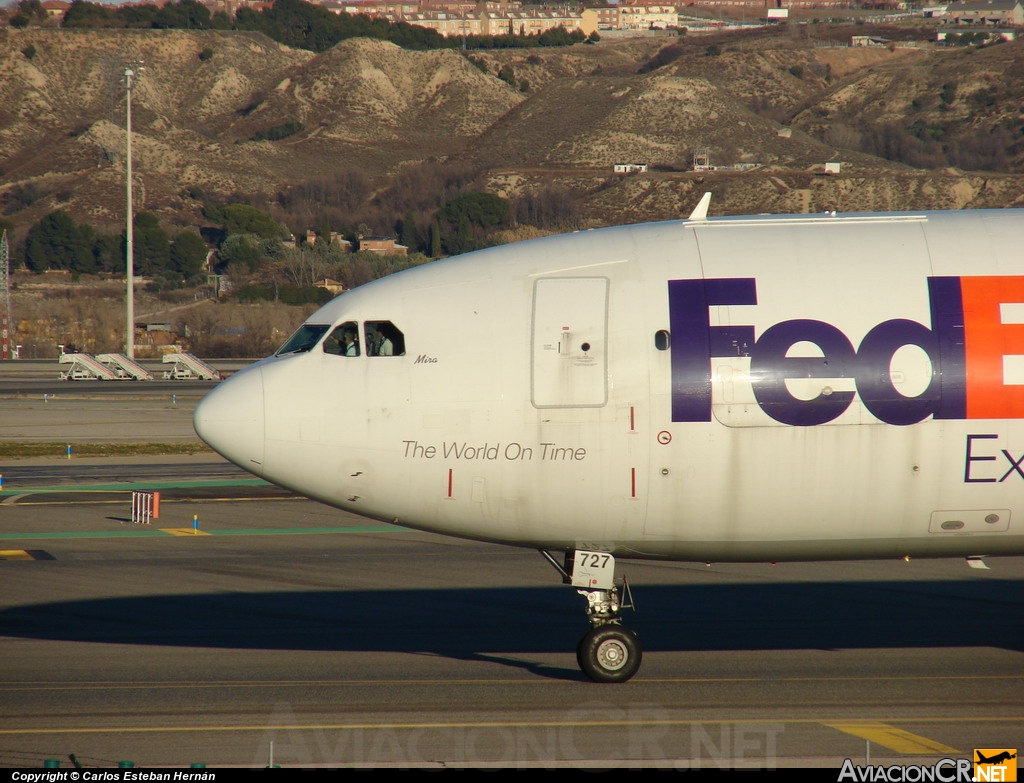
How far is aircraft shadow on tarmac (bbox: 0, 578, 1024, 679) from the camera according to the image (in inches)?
689

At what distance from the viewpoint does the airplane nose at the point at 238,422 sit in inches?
557

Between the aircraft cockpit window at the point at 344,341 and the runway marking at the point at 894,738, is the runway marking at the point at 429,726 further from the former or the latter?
the aircraft cockpit window at the point at 344,341

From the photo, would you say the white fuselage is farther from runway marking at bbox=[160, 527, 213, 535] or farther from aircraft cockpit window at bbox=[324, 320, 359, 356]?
runway marking at bbox=[160, 527, 213, 535]

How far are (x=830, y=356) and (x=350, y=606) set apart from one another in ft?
32.6

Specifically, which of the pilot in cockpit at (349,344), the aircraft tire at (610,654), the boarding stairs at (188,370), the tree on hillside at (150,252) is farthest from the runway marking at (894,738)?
the tree on hillside at (150,252)

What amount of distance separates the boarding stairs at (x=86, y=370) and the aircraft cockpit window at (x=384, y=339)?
67332 millimetres

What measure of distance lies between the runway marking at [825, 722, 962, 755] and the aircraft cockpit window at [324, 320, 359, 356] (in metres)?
7.32

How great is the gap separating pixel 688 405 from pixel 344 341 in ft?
14.2

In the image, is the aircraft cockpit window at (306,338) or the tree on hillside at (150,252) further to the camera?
the tree on hillside at (150,252)

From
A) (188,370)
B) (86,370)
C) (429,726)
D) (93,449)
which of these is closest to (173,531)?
Result: (429,726)

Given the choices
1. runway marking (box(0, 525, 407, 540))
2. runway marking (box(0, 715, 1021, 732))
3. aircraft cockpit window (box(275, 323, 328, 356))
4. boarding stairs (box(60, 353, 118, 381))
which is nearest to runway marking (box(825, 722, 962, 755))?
runway marking (box(0, 715, 1021, 732))

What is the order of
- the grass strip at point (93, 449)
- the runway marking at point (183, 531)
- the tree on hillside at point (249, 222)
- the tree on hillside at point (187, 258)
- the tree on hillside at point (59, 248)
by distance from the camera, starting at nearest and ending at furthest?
the runway marking at point (183, 531) < the grass strip at point (93, 449) < the tree on hillside at point (187, 258) < the tree on hillside at point (59, 248) < the tree on hillside at point (249, 222)

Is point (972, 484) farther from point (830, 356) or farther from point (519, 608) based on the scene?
point (519, 608)

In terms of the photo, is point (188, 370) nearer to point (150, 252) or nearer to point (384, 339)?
point (384, 339)
